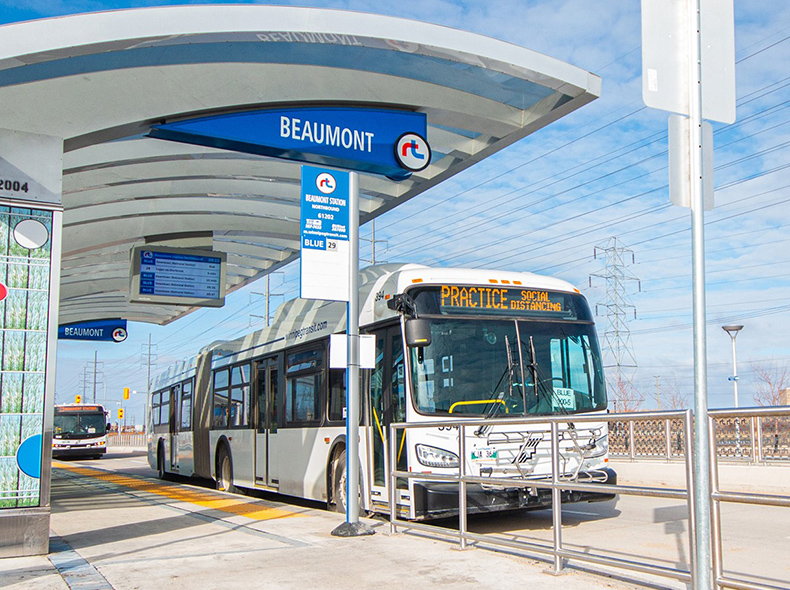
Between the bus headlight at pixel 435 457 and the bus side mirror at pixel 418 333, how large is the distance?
43.6 inches

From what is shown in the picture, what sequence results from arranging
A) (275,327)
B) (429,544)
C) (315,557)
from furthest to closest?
1. (275,327)
2. (429,544)
3. (315,557)

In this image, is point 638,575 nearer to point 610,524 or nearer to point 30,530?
point 610,524

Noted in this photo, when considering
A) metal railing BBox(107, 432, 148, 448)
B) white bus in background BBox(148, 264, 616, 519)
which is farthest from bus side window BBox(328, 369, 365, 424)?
metal railing BBox(107, 432, 148, 448)

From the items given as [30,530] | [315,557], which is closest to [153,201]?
[30,530]

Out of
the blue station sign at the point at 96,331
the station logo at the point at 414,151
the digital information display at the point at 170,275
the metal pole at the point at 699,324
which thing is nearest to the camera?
the metal pole at the point at 699,324

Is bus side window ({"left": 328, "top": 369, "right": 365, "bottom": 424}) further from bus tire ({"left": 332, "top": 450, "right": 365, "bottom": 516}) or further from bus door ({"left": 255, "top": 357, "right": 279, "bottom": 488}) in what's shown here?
bus door ({"left": 255, "top": 357, "right": 279, "bottom": 488})

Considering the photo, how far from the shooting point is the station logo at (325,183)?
360 inches

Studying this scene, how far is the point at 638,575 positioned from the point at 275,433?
8.11m

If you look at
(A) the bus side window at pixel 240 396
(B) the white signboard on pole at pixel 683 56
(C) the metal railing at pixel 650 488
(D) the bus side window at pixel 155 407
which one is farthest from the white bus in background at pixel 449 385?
(D) the bus side window at pixel 155 407

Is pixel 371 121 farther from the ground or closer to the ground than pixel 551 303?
farther from the ground

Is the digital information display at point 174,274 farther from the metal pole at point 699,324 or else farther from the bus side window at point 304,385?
the metal pole at point 699,324

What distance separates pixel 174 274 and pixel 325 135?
6.29m

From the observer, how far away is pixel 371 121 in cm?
1033

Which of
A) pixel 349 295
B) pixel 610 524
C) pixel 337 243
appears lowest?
pixel 610 524
